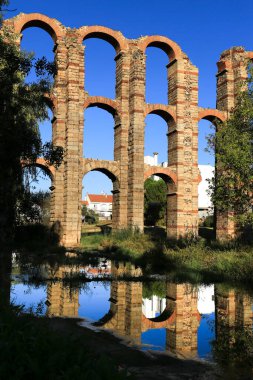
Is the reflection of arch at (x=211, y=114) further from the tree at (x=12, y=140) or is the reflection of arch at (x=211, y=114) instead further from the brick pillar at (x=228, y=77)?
the tree at (x=12, y=140)

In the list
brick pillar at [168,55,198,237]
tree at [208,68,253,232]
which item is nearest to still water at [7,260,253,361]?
tree at [208,68,253,232]

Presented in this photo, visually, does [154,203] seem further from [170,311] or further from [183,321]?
[183,321]

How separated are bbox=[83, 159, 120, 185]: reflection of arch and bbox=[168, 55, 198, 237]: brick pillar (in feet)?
14.3

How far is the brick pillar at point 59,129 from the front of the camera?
26.4 m

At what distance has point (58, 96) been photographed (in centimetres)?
2667

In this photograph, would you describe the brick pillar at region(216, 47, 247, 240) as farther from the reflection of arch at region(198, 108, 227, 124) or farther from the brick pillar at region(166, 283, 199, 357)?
the brick pillar at region(166, 283, 199, 357)

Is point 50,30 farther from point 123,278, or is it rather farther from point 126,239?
point 123,278

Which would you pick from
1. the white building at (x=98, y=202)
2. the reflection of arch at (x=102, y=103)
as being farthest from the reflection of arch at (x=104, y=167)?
the white building at (x=98, y=202)

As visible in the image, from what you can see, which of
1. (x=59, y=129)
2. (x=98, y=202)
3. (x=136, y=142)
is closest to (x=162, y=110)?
(x=136, y=142)

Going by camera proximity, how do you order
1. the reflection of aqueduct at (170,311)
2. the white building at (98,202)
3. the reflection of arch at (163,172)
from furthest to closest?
the white building at (98,202), the reflection of arch at (163,172), the reflection of aqueduct at (170,311)

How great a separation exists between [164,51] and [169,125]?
5.78m

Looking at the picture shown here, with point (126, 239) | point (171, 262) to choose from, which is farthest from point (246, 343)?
point (126, 239)

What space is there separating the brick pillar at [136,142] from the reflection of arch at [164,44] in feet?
5.25

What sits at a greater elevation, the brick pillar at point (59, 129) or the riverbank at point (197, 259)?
the brick pillar at point (59, 129)
